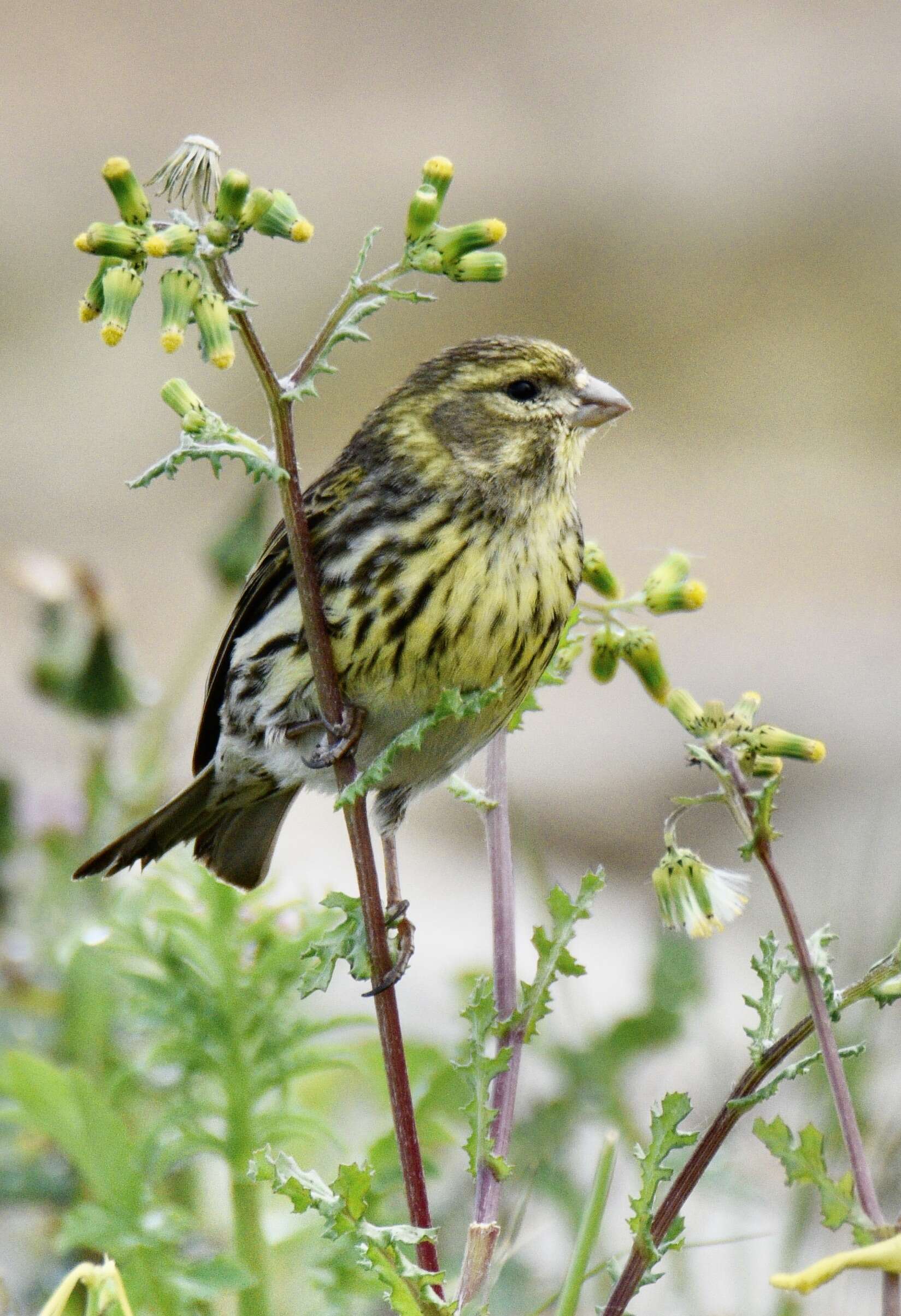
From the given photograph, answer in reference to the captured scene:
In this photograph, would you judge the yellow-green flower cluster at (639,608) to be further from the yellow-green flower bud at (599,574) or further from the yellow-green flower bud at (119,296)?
the yellow-green flower bud at (119,296)

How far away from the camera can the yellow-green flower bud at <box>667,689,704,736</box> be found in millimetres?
1618

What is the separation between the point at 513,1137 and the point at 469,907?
205cm

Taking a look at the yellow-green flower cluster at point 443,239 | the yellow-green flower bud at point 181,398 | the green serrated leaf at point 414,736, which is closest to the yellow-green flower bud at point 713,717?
the green serrated leaf at point 414,736

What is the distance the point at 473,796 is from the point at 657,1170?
442mm

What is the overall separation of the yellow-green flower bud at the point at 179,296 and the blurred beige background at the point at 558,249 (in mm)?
6198

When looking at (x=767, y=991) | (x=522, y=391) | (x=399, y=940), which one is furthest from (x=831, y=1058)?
(x=522, y=391)

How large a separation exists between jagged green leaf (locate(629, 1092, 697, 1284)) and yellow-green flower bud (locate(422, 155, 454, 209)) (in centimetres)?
83

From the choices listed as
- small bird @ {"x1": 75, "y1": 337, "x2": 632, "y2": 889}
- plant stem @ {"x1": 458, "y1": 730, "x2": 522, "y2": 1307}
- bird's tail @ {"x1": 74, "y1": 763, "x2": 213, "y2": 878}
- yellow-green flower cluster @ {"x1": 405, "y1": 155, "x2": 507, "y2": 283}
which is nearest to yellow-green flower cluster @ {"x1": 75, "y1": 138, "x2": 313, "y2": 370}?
yellow-green flower cluster @ {"x1": 405, "y1": 155, "x2": 507, "y2": 283}

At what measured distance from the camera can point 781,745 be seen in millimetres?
1639

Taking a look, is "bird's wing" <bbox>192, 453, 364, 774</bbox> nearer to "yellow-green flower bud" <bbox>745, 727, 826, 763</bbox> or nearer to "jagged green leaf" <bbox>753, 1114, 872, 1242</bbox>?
"yellow-green flower bud" <bbox>745, 727, 826, 763</bbox>

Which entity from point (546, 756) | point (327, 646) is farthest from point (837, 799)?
point (327, 646)

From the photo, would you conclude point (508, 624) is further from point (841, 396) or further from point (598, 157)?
point (598, 157)

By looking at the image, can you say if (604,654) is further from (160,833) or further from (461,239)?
(160,833)

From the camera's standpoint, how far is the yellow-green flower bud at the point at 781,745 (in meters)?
1.63
